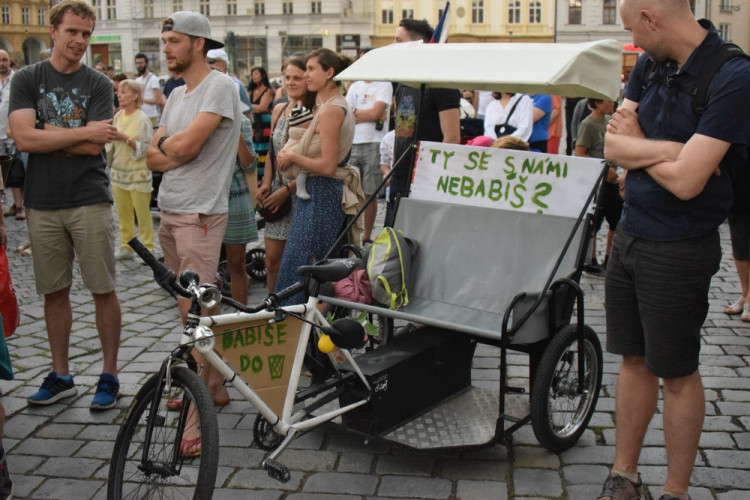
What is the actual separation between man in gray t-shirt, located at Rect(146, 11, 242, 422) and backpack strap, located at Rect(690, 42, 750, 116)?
232 centimetres

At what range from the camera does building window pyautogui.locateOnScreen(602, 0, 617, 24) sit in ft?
221

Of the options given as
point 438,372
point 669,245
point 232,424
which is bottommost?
point 232,424

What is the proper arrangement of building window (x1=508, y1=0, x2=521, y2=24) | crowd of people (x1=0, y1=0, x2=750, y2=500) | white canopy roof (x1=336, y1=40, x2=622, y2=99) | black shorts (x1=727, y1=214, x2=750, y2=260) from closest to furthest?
crowd of people (x1=0, y1=0, x2=750, y2=500) < white canopy roof (x1=336, y1=40, x2=622, y2=99) < black shorts (x1=727, y1=214, x2=750, y2=260) < building window (x1=508, y1=0, x2=521, y2=24)

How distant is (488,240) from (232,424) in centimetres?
173

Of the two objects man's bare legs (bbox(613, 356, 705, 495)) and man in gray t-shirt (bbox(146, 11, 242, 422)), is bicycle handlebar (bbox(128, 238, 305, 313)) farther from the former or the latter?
man's bare legs (bbox(613, 356, 705, 495))

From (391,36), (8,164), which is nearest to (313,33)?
(391,36)

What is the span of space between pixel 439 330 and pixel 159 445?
1735 mm

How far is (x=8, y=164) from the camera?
4906 mm

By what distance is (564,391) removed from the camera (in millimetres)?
4242

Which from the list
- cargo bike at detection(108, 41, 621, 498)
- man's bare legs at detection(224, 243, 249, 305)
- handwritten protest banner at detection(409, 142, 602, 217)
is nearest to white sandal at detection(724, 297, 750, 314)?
cargo bike at detection(108, 41, 621, 498)

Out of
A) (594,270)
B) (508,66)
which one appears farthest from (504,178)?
(594,270)

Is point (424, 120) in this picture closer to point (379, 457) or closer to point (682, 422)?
point (379, 457)

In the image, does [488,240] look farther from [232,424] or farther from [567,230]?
[232,424]

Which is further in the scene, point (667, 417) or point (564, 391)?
point (564, 391)
